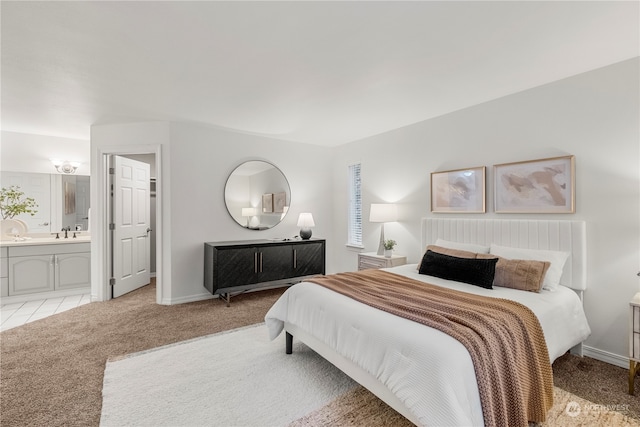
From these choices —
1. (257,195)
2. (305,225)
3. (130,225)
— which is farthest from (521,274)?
(130,225)

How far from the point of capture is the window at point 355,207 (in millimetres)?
5238

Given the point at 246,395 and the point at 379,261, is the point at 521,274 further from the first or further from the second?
the point at 246,395

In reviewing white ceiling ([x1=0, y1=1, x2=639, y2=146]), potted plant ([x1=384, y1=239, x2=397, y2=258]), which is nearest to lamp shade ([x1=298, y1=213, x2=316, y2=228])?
potted plant ([x1=384, y1=239, x2=397, y2=258])

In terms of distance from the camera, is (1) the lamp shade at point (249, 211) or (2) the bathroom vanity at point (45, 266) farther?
(1) the lamp shade at point (249, 211)

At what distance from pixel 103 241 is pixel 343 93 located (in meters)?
3.81

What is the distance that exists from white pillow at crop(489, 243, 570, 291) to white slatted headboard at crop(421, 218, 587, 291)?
9 centimetres

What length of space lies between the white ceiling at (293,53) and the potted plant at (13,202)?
4.93 ft

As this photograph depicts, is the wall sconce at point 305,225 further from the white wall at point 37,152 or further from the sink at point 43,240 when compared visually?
the white wall at point 37,152

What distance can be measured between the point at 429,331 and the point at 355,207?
3.73m

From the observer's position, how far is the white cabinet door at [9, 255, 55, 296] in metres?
4.11

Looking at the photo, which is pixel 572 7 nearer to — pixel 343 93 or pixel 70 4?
pixel 343 93

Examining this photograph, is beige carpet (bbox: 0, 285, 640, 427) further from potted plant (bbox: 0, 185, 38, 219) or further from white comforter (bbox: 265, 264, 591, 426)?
potted plant (bbox: 0, 185, 38, 219)

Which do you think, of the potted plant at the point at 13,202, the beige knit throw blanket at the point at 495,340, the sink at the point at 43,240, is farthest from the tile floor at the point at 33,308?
the beige knit throw blanket at the point at 495,340

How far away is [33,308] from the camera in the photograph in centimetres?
392
